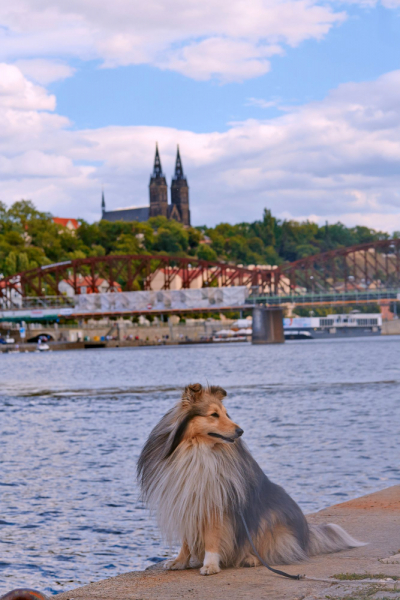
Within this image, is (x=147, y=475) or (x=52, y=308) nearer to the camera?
(x=147, y=475)

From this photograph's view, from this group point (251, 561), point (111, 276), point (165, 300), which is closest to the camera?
point (251, 561)

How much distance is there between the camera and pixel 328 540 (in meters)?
6.66

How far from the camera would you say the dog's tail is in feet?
21.6

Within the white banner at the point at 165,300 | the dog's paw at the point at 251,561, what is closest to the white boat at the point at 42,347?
the white banner at the point at 165,300

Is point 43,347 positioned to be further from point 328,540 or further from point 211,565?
point 211,565

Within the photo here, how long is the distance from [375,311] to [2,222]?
68776 millimetres

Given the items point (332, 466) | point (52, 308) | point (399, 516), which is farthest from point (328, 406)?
point (52, 308)

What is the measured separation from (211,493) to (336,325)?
14144 centimetres

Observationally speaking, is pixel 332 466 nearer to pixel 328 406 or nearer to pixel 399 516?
pixel 399 516

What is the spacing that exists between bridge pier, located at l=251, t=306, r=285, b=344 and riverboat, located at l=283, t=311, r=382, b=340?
24677 mm

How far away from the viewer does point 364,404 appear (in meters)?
29.2

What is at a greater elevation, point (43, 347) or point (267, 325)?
point (267, 325)

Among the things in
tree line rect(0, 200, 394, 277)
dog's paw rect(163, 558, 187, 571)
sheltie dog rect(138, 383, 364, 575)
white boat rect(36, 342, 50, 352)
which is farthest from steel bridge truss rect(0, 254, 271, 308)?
sheltie dog rect(138, 383, 364, 575)

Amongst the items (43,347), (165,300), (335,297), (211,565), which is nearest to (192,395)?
(211,565)
